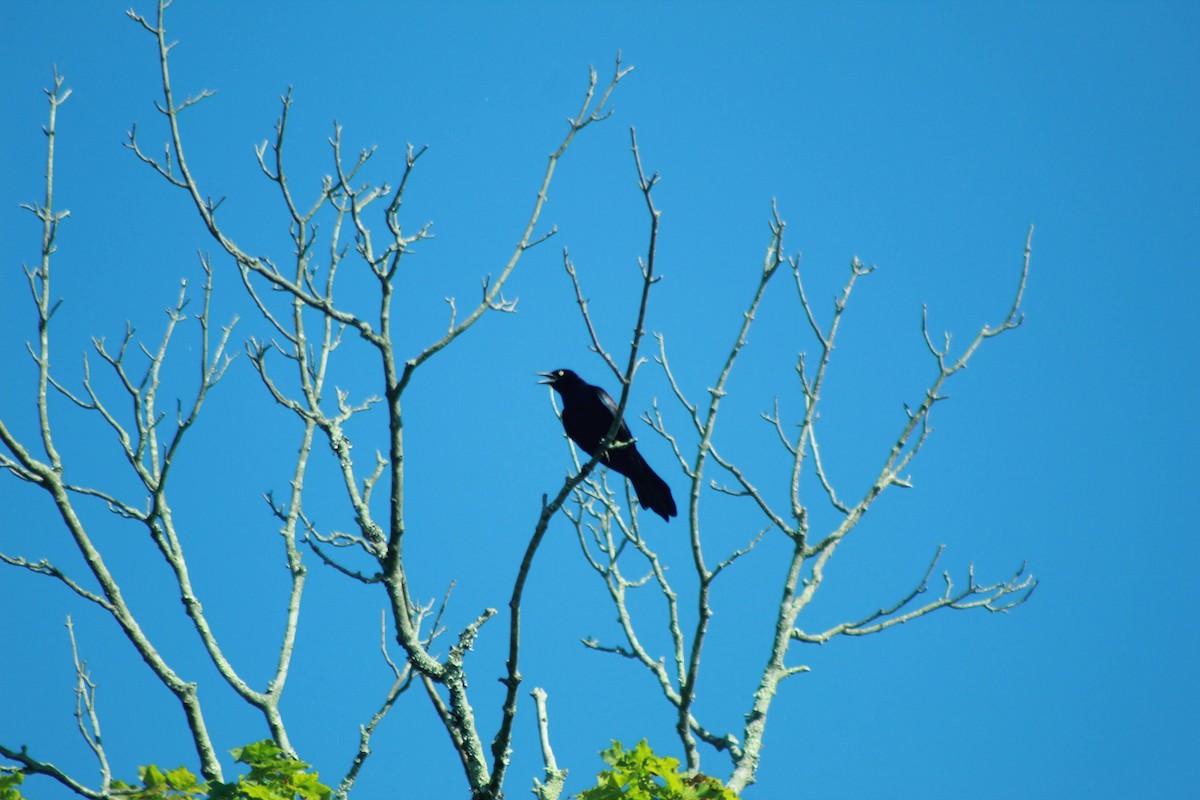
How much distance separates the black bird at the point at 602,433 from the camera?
7.29m

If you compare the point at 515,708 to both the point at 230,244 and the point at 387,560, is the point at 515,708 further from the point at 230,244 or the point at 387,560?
the point at 230,244

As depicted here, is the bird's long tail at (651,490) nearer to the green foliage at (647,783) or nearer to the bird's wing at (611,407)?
the bird's wing at (611,407)

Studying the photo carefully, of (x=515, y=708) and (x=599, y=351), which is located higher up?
(x=599, y=351)

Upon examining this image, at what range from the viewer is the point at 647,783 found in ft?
12.6

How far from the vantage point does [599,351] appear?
4.38 meters

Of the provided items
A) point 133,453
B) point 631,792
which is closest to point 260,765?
point 631,792

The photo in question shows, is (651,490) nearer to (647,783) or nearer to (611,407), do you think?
(611,407)

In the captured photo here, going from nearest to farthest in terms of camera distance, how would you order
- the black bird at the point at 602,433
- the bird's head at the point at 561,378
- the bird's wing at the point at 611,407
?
the black bird at the point at 602,433 → the bird's wing at the point at 611,407 → the bird's head at the point at 561,378

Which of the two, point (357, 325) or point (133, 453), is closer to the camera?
point (357, 325)

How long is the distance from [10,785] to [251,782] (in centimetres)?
83

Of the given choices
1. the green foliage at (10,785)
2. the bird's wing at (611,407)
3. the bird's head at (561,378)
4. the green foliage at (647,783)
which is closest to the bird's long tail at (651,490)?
the bird's wing at (611,407)

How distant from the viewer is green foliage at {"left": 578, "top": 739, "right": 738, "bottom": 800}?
3.81 metres

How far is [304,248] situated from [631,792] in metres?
3.36

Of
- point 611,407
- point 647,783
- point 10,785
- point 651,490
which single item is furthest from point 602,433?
point 10,785
